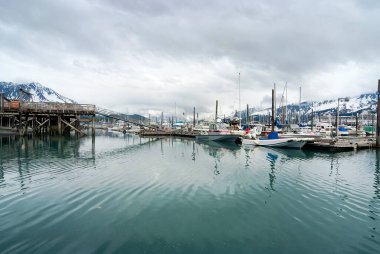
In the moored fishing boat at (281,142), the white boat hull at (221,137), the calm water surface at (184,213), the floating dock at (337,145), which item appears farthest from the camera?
the white boat hull at (221,137)

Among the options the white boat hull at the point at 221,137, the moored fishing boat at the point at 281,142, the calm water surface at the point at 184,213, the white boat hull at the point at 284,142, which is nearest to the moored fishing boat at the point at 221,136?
the white boat hull at the point at 221,137

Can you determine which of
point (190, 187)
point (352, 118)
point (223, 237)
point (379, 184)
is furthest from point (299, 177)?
point (352, 118)

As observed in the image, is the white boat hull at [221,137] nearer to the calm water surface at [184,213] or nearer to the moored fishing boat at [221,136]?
the moored fishing boat at [221,136]

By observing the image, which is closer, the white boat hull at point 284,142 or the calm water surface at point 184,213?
the calm water surface at point 184,213

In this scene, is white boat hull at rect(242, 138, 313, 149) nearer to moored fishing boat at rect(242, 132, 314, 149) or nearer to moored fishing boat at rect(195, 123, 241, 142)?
moored fishing boat at rect(242, 132, 314, 149)

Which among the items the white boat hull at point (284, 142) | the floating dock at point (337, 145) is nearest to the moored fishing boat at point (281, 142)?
the white boat hull at point (284, 142)

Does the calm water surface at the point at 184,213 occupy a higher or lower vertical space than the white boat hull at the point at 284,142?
lower

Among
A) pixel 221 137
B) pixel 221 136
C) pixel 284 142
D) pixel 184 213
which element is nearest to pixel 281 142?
pixel 284 142

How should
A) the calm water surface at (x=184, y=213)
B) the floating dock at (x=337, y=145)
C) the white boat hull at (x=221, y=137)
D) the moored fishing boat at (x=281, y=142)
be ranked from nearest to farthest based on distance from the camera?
the calm water surface at (x=184, y=213) < the floating dock at (x=337, y=145) < the moored fishing boat at (x=281, y=142) < the white boat hull at (x=221, y=137)

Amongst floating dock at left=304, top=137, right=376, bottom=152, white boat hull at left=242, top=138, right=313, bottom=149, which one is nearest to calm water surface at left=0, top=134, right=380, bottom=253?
white boat hull at left=242, top=138, right=313, bottom=149

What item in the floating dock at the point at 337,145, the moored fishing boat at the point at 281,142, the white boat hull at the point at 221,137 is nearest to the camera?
the floating dock at the point at 337,145

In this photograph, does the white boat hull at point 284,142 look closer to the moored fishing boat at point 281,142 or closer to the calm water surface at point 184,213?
the moored fishing boat at point 281,142

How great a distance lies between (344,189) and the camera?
42.9ft

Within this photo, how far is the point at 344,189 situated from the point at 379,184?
12.2 ft
